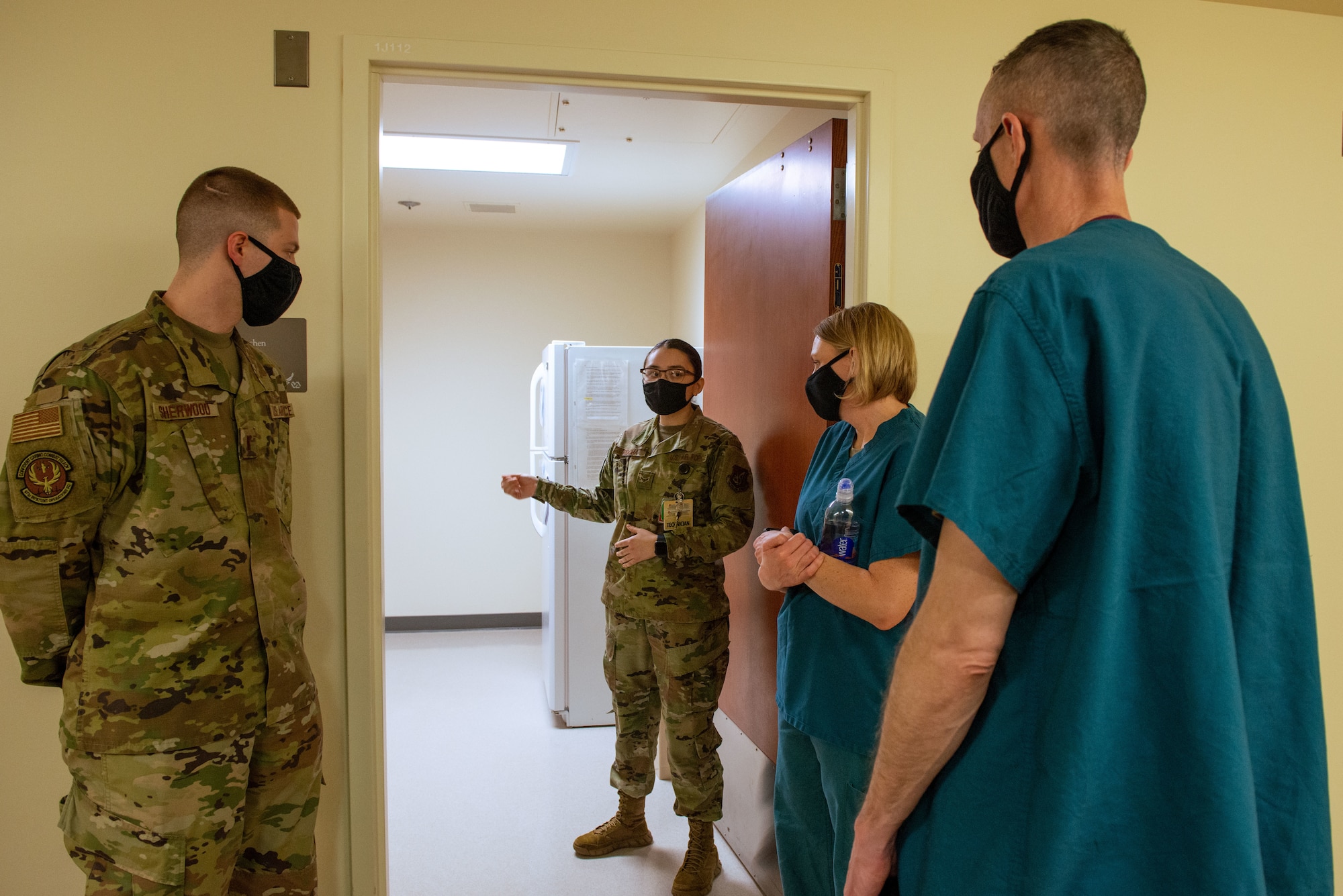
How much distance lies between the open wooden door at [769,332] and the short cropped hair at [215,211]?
1296 millimetres

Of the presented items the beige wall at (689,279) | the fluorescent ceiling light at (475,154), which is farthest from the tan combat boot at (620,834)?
the fluorescent ceiling light at (475,154)

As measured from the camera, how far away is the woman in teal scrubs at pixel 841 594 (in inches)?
60.0

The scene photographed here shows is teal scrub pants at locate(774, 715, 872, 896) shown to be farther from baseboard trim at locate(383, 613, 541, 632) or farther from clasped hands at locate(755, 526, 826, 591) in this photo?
baseboard trim at locate(383, 613, 541, 632)

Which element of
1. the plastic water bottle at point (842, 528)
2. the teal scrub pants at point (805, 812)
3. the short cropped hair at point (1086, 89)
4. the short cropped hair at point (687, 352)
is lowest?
the teal scrub pants at point (805, 812)

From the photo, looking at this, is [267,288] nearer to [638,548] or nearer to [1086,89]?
[638,548]

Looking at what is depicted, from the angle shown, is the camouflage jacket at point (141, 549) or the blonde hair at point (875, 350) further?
the blonde hair at point (875, 350)

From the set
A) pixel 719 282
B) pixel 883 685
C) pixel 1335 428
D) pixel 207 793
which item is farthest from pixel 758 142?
pixel 207 793

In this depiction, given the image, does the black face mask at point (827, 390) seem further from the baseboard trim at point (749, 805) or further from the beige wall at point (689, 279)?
the beige wall at point (689, 279)

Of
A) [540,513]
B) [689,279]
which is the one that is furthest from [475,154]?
[540,513]

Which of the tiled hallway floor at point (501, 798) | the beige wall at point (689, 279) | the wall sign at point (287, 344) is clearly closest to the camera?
the wall sign at point (287, 344)

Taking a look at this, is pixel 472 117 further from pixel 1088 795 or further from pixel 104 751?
pixel 1088 795

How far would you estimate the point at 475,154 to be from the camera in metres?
3.78

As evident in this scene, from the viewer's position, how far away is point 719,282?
9.36 ft

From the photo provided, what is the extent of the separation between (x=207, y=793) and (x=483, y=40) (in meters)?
1.56
